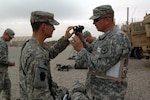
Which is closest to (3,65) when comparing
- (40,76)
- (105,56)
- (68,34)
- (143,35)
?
(68,34)

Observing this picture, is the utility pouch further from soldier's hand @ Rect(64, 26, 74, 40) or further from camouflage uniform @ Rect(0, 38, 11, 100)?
camouflage uniform @ Rect(0, 38, 11, 100)

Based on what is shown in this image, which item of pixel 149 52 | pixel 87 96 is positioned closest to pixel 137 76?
pixel 149 52

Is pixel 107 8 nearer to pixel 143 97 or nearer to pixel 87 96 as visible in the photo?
pixel 87 96

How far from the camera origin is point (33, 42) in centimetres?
312

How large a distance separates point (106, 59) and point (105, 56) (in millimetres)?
33

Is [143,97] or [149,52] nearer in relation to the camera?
[143,97]

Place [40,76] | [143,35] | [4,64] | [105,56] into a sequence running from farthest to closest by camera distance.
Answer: [143,35] → [4,64] → [105,56] → [40,76]

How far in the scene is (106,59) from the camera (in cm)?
328

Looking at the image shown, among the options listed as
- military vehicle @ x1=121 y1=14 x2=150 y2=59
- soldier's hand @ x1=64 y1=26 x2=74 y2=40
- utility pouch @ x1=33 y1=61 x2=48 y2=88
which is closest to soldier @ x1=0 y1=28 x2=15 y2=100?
soldier's hand @ x1=64 y1=26 x2=74 y2=40

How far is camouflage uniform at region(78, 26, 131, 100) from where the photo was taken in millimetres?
3277

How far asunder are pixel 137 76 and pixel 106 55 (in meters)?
9.33

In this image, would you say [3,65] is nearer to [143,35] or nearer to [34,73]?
[34,73]

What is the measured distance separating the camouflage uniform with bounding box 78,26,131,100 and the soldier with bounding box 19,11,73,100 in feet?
1.23

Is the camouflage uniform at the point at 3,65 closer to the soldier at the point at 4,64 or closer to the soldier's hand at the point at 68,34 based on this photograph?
the soldier at the point at 4,64
